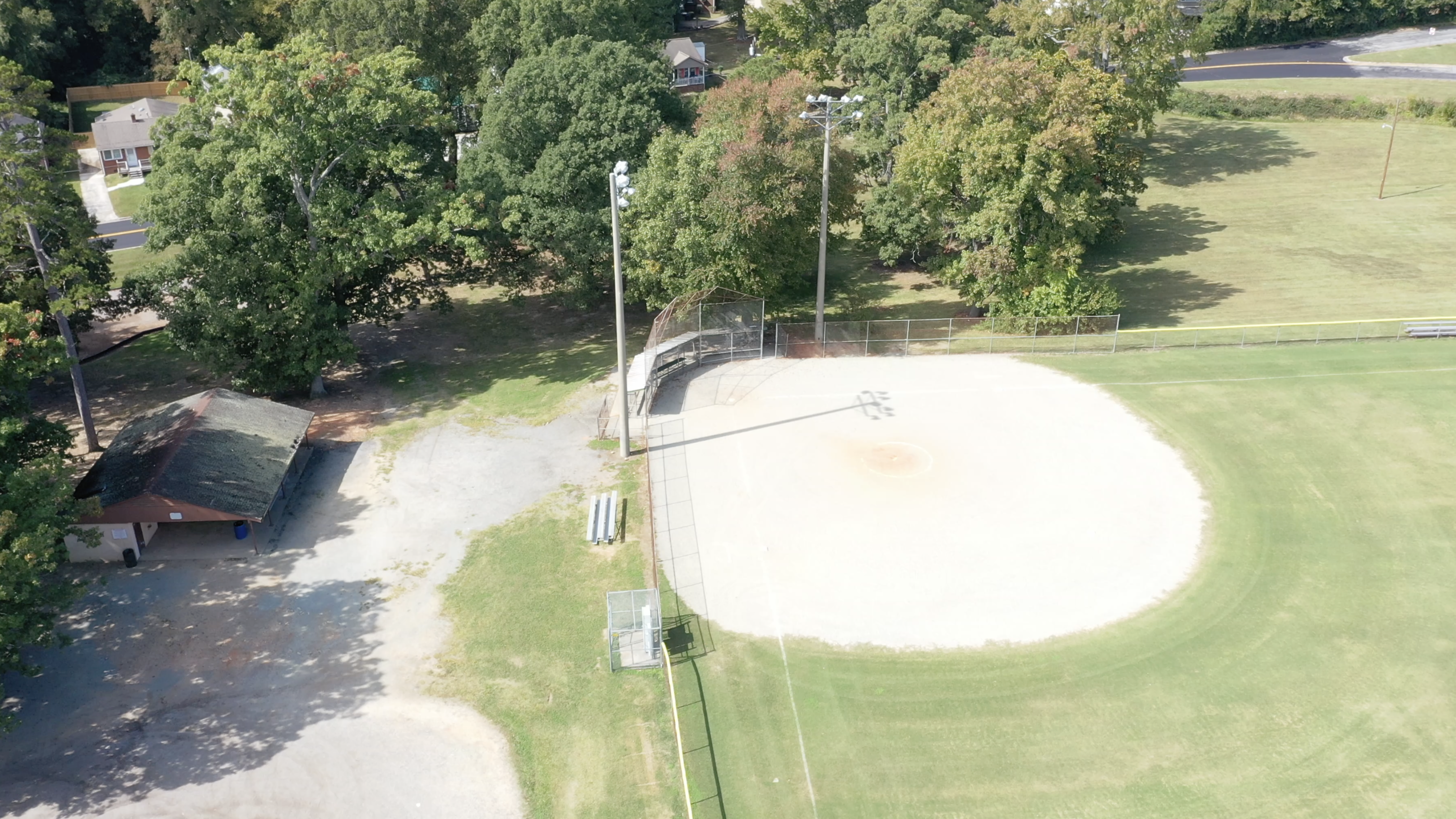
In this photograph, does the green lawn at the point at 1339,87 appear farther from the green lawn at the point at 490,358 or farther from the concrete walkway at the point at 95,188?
the concrete walkway at the point at 95,188

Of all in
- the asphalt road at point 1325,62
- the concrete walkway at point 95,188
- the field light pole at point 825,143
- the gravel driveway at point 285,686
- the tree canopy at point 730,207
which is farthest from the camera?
the asphalt road at point 1325,62

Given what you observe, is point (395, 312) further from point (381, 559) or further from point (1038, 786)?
point (1038, 786)

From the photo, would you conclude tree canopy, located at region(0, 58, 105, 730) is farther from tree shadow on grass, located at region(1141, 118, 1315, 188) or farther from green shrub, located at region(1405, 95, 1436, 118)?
green shrub, located at region(1405, 95, 1436, 118)

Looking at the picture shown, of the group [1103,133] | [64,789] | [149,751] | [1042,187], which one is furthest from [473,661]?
[1103,133]

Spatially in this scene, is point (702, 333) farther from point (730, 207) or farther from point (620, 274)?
point (620, 274)

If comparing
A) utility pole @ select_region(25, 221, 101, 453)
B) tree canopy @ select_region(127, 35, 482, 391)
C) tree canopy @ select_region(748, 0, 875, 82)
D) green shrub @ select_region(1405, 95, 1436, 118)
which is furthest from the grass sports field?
green shrub @ select_region(1405, 95, 1436, 118)

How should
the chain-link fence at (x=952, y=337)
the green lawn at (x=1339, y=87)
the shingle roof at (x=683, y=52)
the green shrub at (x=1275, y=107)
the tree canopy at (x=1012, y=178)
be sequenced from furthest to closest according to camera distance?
the shingle roof at (x=683, y=52), the green lawn at (x=1339, y=87), the green shrub at (x=1275, y=107), the chain-link fence at (x=952, y=337), the tree canopy at (x=1012, y=178)

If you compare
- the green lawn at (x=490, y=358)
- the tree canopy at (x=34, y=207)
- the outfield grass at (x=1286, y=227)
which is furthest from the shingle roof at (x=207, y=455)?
the outfield grass at (x=1286, y=227)
